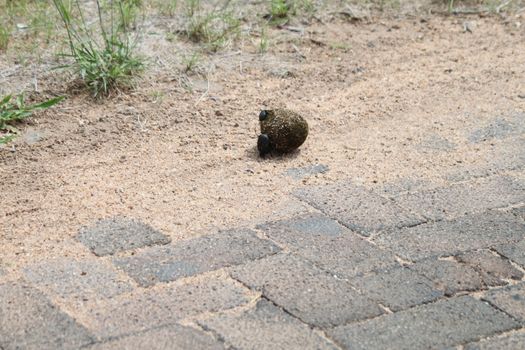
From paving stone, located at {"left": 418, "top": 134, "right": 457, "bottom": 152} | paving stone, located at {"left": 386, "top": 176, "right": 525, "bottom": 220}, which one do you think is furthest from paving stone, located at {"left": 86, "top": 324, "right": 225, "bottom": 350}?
paving stone, located at {"left": 418, "top": 134, "right": 457, "bottom": 152}

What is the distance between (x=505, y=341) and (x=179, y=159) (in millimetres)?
1845

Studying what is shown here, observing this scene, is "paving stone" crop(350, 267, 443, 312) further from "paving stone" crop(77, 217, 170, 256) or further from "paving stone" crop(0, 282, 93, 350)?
"paving stone" crop(0, 282, 93, 350)

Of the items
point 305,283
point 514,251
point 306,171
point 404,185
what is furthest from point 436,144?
point 305,283

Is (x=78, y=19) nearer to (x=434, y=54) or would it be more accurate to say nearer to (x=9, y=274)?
(x=434, y=54)

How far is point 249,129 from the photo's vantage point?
4609 mm

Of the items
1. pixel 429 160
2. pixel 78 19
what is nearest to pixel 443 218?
pixel 429 160

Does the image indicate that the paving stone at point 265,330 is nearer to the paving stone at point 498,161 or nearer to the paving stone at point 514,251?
the paving stone at point 514,251

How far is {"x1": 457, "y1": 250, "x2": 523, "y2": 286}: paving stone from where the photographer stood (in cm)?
335

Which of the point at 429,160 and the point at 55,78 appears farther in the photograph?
the point at 55,78

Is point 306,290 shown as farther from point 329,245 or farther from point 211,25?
point 211,25

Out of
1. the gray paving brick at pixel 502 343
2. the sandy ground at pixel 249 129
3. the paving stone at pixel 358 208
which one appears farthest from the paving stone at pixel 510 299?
the sandy ground at pixel 249 129

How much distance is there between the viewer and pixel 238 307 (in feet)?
10.1

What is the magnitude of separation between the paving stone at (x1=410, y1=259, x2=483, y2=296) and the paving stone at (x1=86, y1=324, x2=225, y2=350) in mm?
874

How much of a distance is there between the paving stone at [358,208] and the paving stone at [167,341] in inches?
38.8
